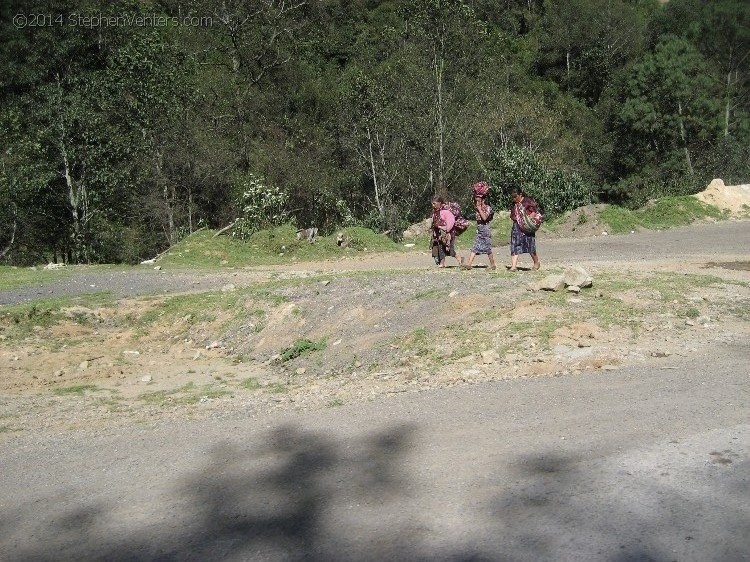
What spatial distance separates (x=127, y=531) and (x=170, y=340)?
6585mm

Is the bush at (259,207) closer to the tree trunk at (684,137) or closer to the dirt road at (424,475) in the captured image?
the dirt road at (424,475)

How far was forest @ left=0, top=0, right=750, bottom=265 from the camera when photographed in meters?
22.8

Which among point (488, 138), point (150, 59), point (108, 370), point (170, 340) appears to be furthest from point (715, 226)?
point (150, 59)

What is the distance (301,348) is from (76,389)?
2.60 m

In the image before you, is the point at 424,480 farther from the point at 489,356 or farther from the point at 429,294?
the point at 429,294

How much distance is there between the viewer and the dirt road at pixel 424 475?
378cm

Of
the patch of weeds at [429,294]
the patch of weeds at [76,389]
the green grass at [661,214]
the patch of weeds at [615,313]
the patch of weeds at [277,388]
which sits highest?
the green grass at [661,214]

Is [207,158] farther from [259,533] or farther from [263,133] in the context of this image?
[259,533]

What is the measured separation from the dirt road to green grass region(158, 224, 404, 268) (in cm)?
1032

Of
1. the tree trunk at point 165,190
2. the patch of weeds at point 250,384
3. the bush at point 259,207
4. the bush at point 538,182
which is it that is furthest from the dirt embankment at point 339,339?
the tree trunk at point 165,190

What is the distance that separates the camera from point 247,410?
6516 mm

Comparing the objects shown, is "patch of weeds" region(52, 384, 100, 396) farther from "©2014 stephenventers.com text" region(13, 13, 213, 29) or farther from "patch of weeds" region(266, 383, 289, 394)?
"©2014 stephenventers.com text" region(13, 13, 213, 29)

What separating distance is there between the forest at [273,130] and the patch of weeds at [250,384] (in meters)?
11.2

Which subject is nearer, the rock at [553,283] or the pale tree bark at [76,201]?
the rock at [553,283]
